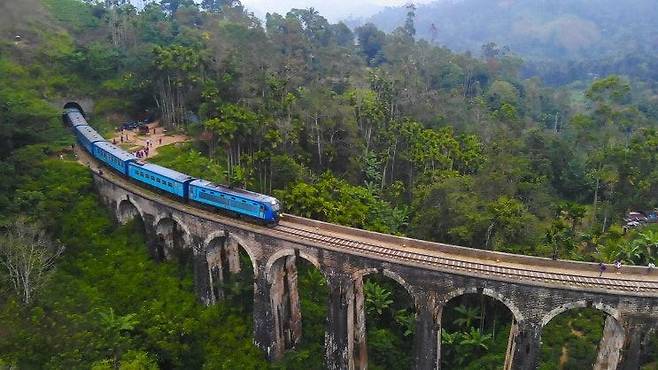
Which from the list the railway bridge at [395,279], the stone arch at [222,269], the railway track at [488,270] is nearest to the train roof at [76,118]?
the railway bridge at [395,279]

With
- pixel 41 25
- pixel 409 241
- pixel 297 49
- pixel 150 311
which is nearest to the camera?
pixel 409 241

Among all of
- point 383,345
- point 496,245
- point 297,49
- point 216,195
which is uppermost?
point 297,49

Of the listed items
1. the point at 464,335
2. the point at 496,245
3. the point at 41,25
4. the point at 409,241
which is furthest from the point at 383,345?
the point at 41,25

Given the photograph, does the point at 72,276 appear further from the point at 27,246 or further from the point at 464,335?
the point at 464,335

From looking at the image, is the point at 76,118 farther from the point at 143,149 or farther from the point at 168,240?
the point at 168,240

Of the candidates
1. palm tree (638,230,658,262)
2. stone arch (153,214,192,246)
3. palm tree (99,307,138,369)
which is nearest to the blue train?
stone arch (153,214,192,246)

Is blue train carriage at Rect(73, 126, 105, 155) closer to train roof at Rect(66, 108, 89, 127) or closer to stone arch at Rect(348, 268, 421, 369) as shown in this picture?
train roof at Rect(66, 108, 89, 127)

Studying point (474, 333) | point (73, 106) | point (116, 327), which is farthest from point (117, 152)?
point (474, 333)
